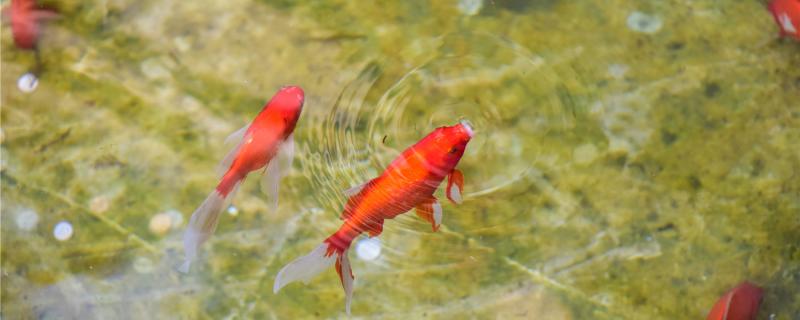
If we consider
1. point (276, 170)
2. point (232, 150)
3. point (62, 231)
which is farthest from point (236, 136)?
point (62, 231)

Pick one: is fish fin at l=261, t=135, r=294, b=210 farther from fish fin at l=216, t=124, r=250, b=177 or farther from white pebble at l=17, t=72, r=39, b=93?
white pebble at l=17, t=72, r=39, b=93

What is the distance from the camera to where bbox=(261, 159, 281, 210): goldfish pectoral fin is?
4.03 m

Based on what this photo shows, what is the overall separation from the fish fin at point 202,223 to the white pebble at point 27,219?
35.3 inches

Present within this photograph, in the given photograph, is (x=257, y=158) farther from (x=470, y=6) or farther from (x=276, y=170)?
(x=470, y=6)

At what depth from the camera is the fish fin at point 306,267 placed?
3825 millimetres

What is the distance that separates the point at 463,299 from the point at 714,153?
1624 mm

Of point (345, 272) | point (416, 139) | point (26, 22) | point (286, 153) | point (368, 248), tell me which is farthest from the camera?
point (26, 22)

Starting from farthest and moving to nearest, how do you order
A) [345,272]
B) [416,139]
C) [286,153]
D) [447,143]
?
[416,139]
[286,153]
[345,272]
[447,143]

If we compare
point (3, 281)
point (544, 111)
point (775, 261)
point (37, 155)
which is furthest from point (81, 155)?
point (775, 261)

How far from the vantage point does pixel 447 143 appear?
3.60m

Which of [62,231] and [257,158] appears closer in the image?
[257,158]

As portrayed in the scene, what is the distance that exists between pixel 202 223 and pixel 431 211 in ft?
4.14

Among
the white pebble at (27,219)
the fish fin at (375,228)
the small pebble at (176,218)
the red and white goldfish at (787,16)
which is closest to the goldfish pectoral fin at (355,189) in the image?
the fish fin at (375,228)

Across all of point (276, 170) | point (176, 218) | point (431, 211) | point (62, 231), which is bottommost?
point (62, 231)
